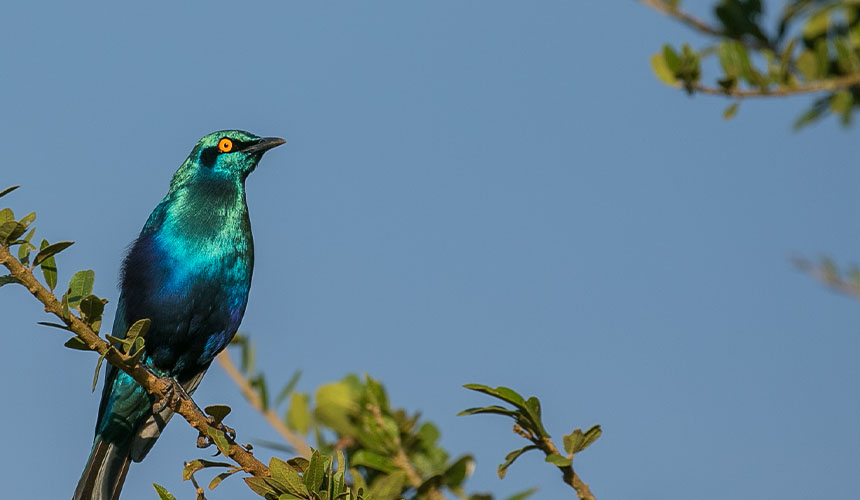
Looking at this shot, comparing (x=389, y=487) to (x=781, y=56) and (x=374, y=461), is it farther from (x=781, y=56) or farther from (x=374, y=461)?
(x=781, y=56)

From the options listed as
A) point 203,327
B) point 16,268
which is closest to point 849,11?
point 16,268

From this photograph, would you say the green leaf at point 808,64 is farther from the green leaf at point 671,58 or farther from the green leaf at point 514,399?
the green leaf at point 514,399

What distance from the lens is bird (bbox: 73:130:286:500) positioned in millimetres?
6037

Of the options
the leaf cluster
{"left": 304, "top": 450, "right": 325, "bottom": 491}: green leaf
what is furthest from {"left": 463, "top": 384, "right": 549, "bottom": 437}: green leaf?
{"left": 304, "top": 450, "right": 325, "bottom": 491}: green leaf

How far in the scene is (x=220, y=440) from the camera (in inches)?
139

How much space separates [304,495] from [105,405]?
361cm

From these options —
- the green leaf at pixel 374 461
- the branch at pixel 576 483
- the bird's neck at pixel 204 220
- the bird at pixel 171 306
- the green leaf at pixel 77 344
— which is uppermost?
the bird's neck at pixel 204 220

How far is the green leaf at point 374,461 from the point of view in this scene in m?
2.76

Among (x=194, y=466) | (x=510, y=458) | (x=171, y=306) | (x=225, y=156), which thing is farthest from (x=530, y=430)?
(x=225, y=156)

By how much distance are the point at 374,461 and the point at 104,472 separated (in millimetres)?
3633

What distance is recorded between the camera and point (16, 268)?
2998mm

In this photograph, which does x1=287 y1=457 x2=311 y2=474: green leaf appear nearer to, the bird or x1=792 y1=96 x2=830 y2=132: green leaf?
x1=792 y1=96 x2=830 y2=132: green leaf

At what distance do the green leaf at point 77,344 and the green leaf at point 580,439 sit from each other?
5.11 feet

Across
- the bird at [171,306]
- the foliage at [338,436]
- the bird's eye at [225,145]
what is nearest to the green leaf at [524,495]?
the foliage at [338,436]
